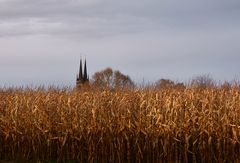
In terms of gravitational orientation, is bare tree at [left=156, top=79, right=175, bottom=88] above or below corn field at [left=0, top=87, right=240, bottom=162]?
above

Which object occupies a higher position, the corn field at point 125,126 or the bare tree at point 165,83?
the bare tree at point 165,83

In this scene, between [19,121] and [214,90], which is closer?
[214,90]

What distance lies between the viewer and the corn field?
39.2ft

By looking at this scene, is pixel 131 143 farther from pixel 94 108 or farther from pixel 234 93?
pixel 234 93

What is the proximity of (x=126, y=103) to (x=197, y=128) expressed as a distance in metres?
2.29

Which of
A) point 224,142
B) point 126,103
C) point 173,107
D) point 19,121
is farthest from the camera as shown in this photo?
point 19,121

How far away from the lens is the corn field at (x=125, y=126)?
1196 centimetres

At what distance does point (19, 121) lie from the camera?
1475cm

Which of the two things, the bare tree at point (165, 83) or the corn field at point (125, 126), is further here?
the bare tree at point (165, 83)

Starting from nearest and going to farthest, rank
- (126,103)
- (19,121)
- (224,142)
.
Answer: (224,142) → (126,103) → (19,121)

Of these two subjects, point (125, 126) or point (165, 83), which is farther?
point (165, 83)

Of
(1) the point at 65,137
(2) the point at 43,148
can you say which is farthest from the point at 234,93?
(2) the point at 43,148

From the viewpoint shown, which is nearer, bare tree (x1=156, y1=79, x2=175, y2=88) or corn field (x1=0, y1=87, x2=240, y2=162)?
corn field (x1=0, y1=87, x2=240, y2=162)

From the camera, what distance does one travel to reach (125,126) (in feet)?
42.3
